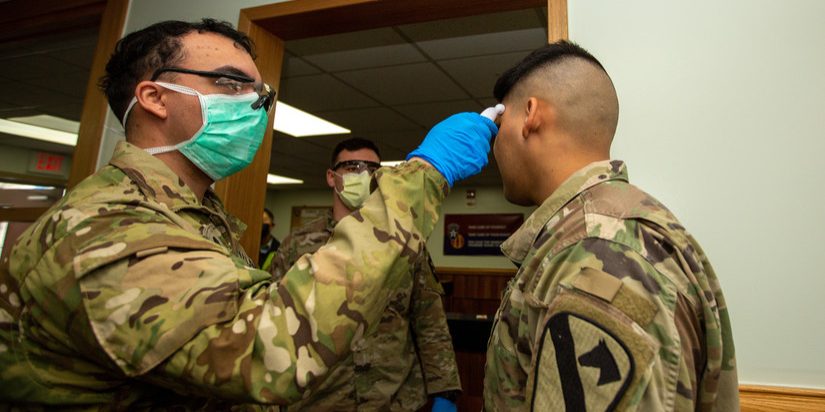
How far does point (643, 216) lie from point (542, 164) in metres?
0.29

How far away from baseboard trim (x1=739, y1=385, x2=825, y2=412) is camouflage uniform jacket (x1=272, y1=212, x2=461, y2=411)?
3.37ft

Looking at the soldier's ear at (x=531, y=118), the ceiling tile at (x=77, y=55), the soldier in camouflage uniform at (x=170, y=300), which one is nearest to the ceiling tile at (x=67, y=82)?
the ceiling tile at (x=77, y=55)

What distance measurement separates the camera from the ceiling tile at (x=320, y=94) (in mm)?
3926

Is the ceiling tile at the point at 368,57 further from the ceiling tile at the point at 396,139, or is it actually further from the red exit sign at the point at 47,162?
the ceiling tile at the point at 396,139

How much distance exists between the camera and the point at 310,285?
2.42 ft

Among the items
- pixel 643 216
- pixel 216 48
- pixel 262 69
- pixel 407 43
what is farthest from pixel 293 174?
pixel 643 216

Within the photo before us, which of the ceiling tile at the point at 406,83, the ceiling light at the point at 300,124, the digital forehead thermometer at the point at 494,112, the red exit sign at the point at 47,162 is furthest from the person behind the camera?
the ceiling light at the point at 300,124

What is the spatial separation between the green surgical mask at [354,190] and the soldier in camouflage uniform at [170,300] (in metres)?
1.17

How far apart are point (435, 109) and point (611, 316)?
4.02m

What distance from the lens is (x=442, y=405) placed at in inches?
74.7

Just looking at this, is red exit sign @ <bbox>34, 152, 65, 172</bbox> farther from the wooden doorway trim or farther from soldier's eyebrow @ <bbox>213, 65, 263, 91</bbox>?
soldier's eyebrow @ <bbox>213, 65, 263, 91</bbox>

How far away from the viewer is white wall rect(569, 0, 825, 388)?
Answer: 4.01 feet

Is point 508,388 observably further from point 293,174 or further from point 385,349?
point 293,174

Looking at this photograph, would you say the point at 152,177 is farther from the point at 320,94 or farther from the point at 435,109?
the point at 435,109
